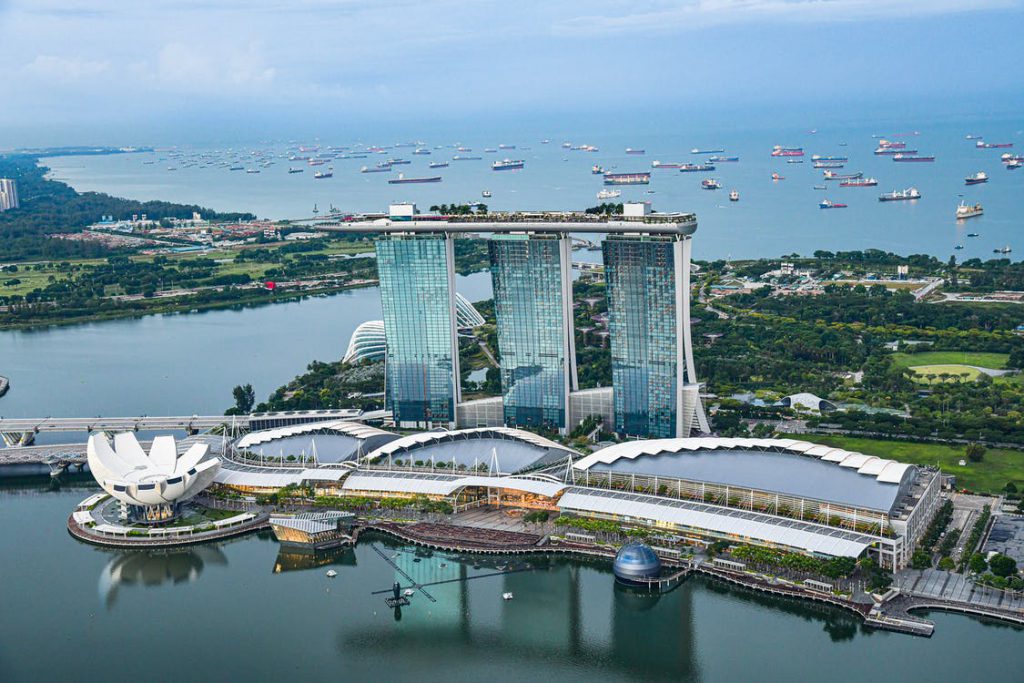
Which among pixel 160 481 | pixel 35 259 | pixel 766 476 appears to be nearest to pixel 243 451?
pixel 160 481

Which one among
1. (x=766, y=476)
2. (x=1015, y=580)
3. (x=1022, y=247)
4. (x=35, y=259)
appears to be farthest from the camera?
(x=35, y=259)

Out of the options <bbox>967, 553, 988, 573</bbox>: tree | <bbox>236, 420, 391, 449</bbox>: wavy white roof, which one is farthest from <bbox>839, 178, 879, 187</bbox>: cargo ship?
<bbox>967, 553, 988, 573</bbox>: tree

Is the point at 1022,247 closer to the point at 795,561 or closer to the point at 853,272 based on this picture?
the point at 853,272

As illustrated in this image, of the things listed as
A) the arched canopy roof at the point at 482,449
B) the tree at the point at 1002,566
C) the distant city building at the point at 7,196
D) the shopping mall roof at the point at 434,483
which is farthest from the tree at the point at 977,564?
the distant city building at the point at 7,196

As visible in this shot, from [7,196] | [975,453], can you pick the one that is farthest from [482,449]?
[7,196]

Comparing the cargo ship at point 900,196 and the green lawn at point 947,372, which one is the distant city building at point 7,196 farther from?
the green lawn at point 947,372

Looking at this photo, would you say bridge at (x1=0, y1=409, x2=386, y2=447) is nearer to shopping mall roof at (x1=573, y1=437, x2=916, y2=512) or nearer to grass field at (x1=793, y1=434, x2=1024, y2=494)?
shopping mall roof at (x1=573, y1=437, x2=916, y2=512)

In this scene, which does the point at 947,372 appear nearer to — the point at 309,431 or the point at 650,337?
the point at 650,337

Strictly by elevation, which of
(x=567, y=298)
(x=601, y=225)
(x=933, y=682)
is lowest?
(x=933, y=682)
